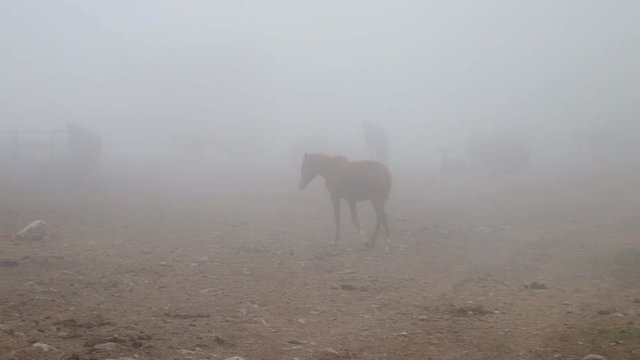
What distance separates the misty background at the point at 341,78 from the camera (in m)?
52.1

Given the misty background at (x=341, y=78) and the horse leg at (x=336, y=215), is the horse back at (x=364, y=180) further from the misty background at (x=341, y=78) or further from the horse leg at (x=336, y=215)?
the misty background at (x=341, y=78)

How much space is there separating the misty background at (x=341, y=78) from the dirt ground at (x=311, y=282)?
21666 millimetres

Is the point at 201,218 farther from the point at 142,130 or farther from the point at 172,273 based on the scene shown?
the point at 142,130

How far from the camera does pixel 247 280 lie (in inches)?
455

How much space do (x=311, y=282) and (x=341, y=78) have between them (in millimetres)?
103605

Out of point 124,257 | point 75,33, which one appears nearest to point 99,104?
point 75,33

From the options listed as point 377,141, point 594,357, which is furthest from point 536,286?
point 377,141

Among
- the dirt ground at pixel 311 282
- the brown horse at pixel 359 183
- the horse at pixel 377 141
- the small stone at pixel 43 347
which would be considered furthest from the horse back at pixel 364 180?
the horse at pixel 377 141

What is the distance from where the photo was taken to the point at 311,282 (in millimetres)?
11602

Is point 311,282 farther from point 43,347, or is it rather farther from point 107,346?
point 43,347

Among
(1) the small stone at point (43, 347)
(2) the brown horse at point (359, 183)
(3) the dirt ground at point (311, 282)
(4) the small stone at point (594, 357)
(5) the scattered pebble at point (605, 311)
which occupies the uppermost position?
(2) the brown horse at point (359, 183)

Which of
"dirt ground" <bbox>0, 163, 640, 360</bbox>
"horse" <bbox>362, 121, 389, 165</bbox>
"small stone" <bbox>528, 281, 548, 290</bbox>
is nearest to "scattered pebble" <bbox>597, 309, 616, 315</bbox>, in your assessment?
"dirt ground" <bbox>0, 163, 640, 360</bbox>

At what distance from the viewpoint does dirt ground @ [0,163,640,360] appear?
7676 millimetres

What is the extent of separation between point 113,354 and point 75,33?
418ft
